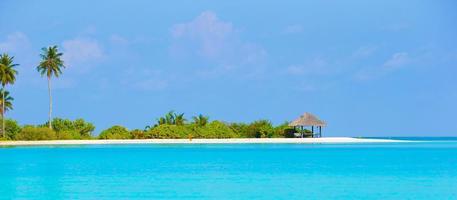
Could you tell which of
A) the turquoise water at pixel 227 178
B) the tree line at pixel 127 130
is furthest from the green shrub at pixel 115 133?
the turquoise water at pixel 227 178

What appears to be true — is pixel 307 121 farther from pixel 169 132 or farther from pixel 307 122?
pixel 169 132

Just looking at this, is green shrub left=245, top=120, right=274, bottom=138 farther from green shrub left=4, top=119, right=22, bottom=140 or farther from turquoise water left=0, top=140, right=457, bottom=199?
turquoise water left=0, top=140, right=457, bottom=199

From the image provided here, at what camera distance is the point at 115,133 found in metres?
68.2

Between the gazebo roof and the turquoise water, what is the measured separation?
88.2 feet

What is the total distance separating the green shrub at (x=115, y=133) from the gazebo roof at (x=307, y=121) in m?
14.9

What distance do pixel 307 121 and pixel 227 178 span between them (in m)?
39.9

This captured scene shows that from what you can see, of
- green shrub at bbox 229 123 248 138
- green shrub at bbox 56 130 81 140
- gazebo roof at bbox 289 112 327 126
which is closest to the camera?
green shrub at bbox 56 130 81 140

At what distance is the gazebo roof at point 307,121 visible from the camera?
6738cm

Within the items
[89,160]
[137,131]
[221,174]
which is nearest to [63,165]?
[89,160]

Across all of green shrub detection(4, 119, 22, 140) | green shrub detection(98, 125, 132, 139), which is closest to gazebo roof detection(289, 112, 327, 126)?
green shrub detection(98, 125, 132, 139)

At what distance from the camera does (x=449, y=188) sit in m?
24.5

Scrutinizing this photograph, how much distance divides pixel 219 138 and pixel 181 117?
3.98m

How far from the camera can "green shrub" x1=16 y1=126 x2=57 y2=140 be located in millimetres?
65375

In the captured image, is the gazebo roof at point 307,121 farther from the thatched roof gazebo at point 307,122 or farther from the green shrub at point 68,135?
the green shrub at point 68,135
